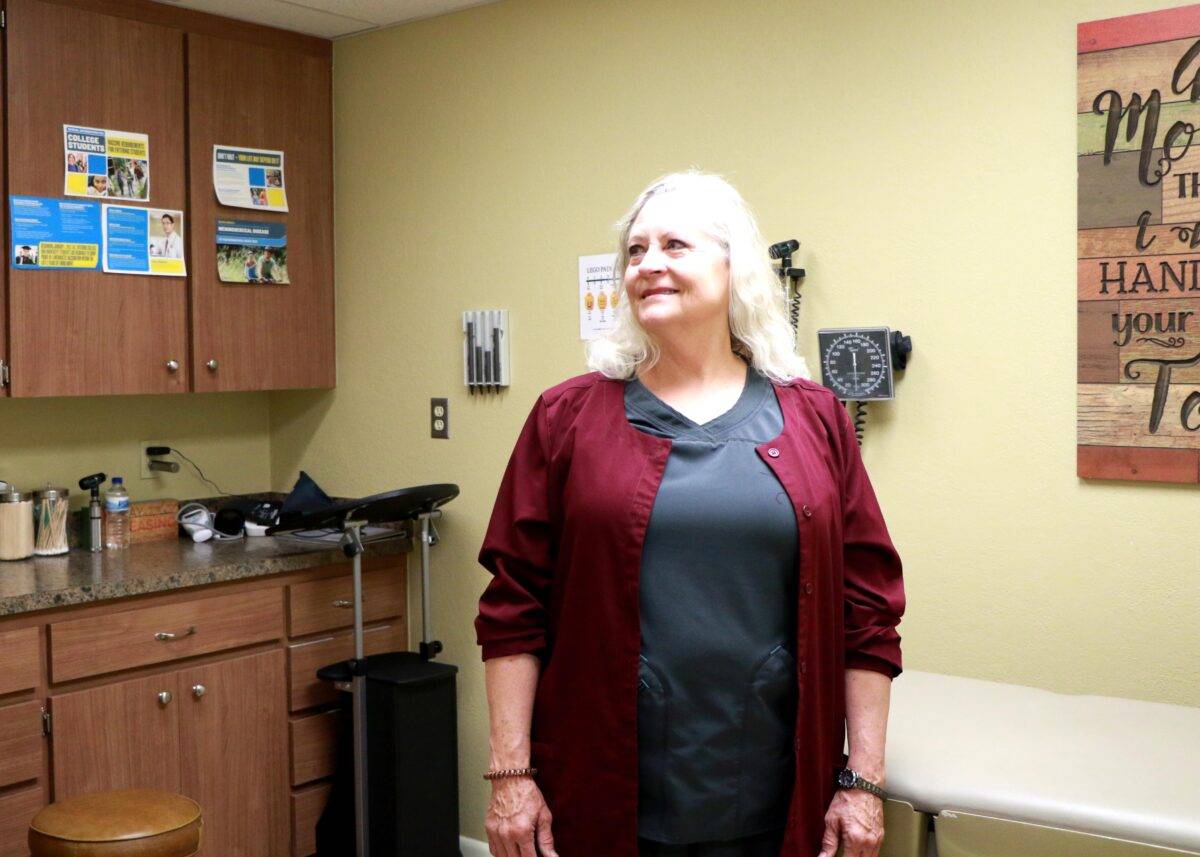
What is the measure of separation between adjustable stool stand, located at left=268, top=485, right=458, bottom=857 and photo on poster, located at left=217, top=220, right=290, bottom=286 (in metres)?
0.72

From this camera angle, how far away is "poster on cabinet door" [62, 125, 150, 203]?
296cm

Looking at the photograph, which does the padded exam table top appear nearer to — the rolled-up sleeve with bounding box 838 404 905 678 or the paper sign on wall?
the rolled-up sleeve with bounding box 838 404 905 678

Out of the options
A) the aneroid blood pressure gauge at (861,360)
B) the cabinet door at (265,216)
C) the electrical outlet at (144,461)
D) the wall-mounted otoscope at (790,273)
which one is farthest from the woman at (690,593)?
the electrical outlet at (144,461)

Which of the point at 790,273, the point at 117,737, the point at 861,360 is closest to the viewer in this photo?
the point at 861,360

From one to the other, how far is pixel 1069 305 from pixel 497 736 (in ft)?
4.35

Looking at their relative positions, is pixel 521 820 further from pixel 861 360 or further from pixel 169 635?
pixel 169 635

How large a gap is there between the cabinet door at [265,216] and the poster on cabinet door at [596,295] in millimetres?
928

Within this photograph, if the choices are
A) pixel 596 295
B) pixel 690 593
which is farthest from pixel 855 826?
pixel 596 295

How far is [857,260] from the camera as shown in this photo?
2516 mm

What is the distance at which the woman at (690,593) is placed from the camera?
1562mm

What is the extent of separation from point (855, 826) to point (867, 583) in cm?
32

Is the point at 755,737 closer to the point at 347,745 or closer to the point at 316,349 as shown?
the point at 347,745

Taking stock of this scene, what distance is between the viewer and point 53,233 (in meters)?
2.93

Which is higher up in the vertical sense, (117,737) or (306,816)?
(117,737)
